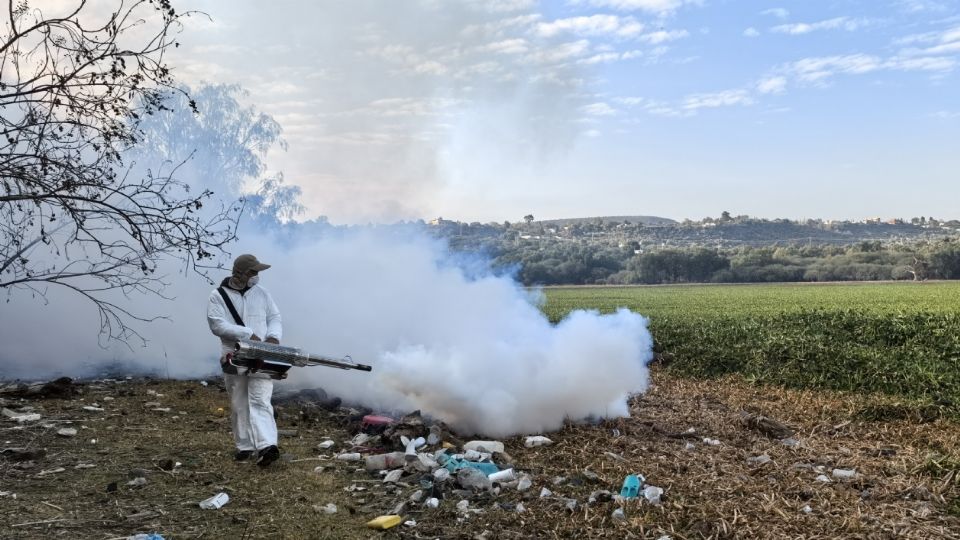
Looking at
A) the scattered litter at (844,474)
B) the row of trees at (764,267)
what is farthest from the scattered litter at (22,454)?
the row of trees at (764,267)

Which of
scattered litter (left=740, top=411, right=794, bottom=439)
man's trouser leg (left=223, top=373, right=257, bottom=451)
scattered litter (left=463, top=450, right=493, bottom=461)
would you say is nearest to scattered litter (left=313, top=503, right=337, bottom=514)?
man's trouser leg (left=223, top=373, right=257, bottom=451)

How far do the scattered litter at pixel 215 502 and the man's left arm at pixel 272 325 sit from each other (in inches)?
73.6

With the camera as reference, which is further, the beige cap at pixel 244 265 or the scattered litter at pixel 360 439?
the scattered litter at pixel 360 439

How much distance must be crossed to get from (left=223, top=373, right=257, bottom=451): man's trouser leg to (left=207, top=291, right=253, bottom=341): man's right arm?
1.53 feet

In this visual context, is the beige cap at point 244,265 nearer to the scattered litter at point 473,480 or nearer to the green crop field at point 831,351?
the scattered litter at point 473,480

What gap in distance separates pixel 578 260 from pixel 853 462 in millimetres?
35337

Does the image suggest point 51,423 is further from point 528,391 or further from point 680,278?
point 680,278

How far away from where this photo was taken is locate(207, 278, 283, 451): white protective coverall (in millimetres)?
7362

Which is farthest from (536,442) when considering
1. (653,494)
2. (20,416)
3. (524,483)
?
(20,416)

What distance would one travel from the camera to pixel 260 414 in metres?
7.43

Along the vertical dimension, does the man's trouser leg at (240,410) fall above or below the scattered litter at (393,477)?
above

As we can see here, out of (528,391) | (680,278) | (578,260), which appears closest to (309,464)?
(528,391)

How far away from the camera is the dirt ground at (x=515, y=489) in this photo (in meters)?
5.68

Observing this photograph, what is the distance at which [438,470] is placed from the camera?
707cm
